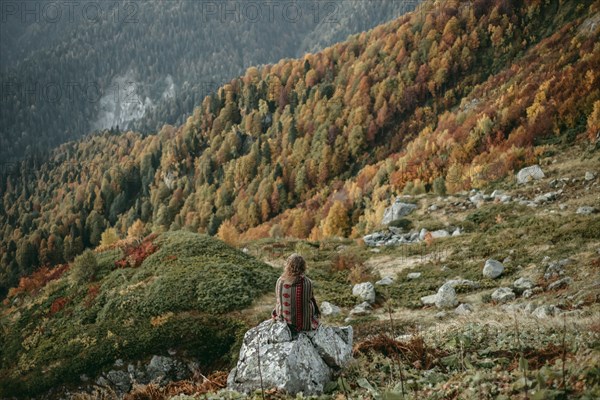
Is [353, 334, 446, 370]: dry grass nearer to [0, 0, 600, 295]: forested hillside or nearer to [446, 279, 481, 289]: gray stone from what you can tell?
[446, 279, 481, 289]: gray stone

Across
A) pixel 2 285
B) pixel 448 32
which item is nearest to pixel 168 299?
pixel 448 32

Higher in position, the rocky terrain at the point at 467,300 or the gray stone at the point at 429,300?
the rocky terrain at the point at 467,300

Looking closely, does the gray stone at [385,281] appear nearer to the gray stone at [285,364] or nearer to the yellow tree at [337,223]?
the gray stone at [285,364]

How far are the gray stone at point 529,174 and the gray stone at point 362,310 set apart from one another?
20681mm

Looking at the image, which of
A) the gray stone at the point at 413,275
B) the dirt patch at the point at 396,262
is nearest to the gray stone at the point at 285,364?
the gray stone at the point at 413,275

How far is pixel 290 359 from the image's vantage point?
24.4 feet

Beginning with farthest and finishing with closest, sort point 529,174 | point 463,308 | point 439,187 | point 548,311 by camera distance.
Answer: point 439,187 < point 529,174 < point 463,308 < point 548,311

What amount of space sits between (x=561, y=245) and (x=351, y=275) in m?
10.9

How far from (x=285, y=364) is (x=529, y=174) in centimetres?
3138

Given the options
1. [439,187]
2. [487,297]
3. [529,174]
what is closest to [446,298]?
[487,297]

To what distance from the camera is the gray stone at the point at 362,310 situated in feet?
58.5

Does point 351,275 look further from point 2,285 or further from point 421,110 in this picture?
point 2,285

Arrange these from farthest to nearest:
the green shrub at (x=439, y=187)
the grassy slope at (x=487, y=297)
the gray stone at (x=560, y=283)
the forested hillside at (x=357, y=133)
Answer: the forested hillside at (x=357, y=133) < the green shrub at (x=439, y=187) < the gray stone at (x=560, y=283) < the grassy slope at (x=487, y=297)

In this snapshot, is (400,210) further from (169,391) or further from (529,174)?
(169,391)
